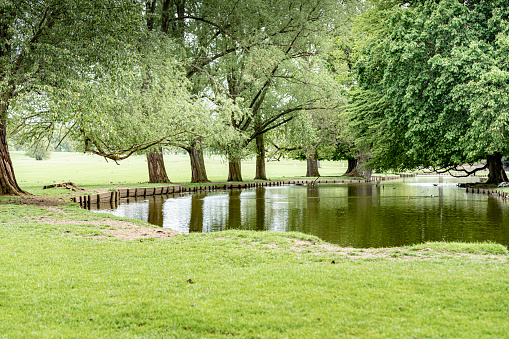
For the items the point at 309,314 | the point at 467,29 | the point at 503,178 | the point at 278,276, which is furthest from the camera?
the point at 503,178

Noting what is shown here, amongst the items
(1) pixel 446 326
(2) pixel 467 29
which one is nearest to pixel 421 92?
(2) pixel 467 29

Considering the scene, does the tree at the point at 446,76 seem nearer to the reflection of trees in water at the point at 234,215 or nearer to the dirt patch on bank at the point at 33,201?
the reflection of trees in water at the point at 234,215

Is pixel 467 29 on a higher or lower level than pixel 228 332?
higher

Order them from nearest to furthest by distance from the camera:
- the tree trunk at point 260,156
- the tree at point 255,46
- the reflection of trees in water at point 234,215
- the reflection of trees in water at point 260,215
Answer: the reflection of trees in water at point 260,215 < the reflection of trees in water at point 234,215 < the tree at point 255,46 < the tree trunk at point 260,156

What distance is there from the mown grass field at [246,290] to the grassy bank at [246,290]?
0.07ft

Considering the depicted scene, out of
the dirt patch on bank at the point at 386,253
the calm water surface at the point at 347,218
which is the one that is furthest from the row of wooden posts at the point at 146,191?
the dirt patch on bank at the point at 386,253

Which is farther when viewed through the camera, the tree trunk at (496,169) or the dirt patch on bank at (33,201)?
the tree trunk at (496,169)

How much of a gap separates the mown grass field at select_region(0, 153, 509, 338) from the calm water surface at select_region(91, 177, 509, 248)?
16.9 ft

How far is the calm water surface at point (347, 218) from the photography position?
16.3 metres

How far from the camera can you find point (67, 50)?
58.6 feet

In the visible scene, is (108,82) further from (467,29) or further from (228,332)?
(467,29)

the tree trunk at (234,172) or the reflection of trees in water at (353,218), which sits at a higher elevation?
the tree trunk at (234,172)

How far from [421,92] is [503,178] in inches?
663

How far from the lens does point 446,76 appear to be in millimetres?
23156
